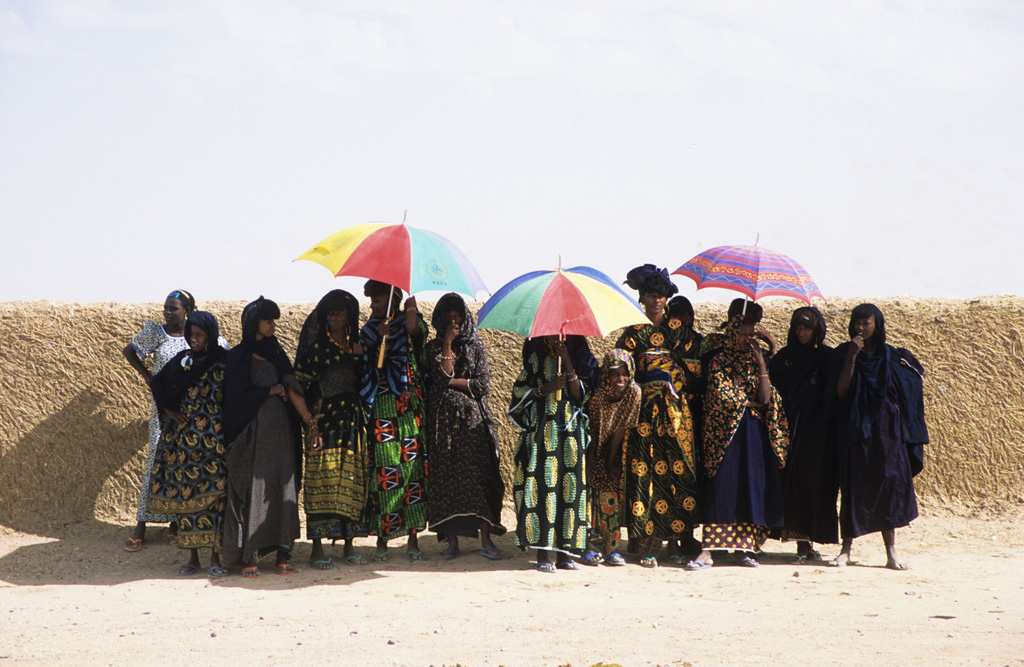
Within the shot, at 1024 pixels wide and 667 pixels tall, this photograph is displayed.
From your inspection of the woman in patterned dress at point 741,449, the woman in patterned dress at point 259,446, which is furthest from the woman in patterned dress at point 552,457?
the woman in patterned dress at point 259,446

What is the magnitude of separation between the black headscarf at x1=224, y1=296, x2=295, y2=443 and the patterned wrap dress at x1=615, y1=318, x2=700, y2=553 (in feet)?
7.71

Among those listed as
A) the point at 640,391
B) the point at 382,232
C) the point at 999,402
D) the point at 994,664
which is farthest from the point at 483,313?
the point at 999,402

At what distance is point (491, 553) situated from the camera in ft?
20.7

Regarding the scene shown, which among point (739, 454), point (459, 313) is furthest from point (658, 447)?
point (459, 313)

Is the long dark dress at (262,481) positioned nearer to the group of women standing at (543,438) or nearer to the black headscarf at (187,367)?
the group of women standing at (543,438)

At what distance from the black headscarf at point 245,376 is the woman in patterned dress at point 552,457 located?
1622 millimetres

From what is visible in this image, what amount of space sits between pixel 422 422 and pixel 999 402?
478 centimetres

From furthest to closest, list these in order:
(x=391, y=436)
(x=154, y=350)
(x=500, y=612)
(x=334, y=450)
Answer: (x=154, y=350)
(x=391, y=436)
(x=334, y=450)
(x=500, y=612)

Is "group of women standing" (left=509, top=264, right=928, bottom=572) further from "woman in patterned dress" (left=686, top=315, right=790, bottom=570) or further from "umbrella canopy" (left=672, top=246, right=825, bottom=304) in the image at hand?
"umbrella canopy" (left=672, top=246, right=825, bottom=304)

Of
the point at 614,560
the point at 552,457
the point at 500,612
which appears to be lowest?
the point at 500,612

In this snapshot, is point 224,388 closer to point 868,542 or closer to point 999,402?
point 868,542

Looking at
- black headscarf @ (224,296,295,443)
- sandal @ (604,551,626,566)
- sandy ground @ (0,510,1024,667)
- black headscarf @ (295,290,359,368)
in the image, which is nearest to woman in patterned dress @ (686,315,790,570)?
sandy ground @ (0,510,1024,667)

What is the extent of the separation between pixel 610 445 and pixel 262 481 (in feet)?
7.39

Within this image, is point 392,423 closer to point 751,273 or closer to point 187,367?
point 187,367
